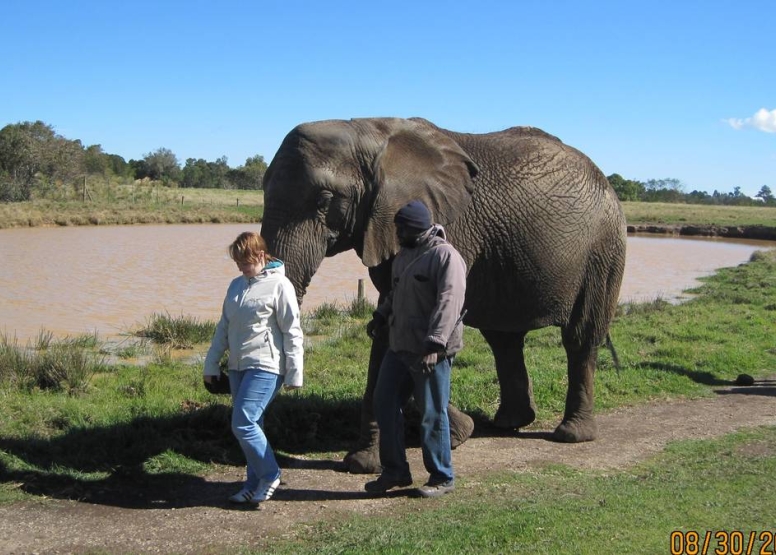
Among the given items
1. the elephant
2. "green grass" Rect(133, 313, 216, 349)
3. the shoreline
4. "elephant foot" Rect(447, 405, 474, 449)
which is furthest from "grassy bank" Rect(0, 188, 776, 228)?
the elephant

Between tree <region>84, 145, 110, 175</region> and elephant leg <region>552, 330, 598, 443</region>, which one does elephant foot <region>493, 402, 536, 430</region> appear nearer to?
elephant leg <region>552, 330, 598, 443</region>

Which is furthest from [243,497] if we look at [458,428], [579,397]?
[579,397]

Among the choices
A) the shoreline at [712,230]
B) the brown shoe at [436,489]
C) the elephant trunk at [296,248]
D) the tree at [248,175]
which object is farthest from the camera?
the tree at [248,175]

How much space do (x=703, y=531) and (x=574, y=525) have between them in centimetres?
76

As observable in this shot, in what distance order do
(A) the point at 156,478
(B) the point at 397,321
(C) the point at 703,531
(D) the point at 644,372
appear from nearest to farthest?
(C) the point at 703,531 → (B) the point at 397,321 → (A) the point at 156,478 → (D) the point at 644,372

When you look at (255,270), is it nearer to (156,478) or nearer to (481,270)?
(156,478)

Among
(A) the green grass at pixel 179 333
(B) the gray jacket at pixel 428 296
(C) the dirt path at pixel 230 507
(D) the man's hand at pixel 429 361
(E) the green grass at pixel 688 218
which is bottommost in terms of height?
(A) the green grass at pixel 179 333

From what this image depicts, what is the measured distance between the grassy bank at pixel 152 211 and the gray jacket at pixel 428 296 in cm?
3945

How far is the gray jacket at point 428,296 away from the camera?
5344 millimetres

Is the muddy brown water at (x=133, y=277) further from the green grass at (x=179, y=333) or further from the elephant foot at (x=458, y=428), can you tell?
the elephant foot at (x=458, y=428)

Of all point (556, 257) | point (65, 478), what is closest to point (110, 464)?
point (65, 478)

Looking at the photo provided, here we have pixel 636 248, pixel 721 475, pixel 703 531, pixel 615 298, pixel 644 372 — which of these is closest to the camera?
A: pixel 703 531

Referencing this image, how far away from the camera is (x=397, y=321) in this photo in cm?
565

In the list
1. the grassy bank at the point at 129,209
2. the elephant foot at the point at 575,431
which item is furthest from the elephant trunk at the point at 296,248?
the grassy bank at the point at 129,209
